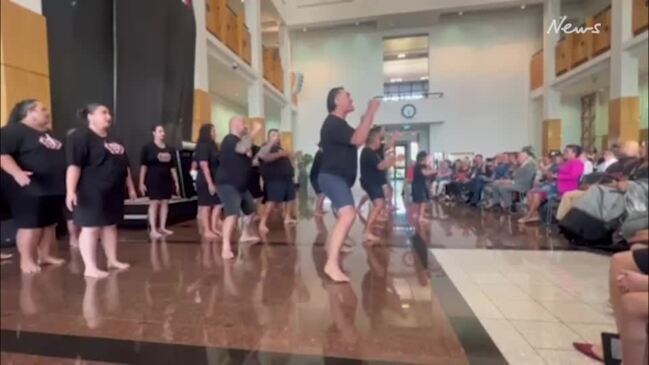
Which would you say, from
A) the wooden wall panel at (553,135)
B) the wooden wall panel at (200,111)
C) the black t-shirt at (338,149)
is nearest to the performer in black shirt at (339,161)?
the black t-shirt at (338,149)

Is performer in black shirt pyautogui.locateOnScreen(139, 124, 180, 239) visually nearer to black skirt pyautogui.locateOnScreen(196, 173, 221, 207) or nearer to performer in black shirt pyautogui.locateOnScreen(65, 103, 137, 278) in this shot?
performer in black shirt pyautogui.locateOnScreen(65, 103, 137, 278)

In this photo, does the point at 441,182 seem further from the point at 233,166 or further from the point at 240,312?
the point at 240,312

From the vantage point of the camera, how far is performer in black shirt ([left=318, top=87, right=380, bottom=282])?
5.90 feet

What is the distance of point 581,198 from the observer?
2033mm

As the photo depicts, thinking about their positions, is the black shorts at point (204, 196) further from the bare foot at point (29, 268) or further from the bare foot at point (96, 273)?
the bare foot at point (29, 268)

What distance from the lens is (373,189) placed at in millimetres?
3002

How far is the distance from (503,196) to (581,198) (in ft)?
11.1

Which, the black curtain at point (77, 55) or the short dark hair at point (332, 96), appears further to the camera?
the short dark hair at point (332, 96)

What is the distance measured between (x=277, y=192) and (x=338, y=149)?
4.25ft

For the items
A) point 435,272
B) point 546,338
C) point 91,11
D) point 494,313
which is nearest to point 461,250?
point 435,272

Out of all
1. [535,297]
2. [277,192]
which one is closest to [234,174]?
[277,192]

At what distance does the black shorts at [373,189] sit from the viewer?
300cm

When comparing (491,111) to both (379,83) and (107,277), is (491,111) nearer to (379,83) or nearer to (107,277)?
(379,83)

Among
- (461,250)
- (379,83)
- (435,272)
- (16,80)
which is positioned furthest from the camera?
(461,250)
